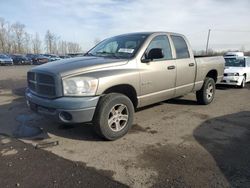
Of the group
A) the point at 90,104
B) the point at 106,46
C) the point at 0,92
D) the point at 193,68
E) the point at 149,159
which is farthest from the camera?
the point at 0,92

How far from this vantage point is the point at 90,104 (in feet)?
14.7

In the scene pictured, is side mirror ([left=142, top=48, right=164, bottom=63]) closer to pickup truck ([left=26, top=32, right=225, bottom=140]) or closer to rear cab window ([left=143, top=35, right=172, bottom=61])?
pickup truck ([left=26, top=32, right=225, bottom=140])

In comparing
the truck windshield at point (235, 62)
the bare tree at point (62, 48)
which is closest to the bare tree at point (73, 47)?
the bare tree at point (62, 48)

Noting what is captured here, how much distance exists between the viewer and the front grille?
457cm

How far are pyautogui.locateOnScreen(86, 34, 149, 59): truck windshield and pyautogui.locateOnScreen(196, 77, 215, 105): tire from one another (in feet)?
9.05

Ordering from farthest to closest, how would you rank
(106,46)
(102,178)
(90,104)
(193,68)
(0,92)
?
1. (0,92)
2. (193,68)
3. (106,46)
4. (90,104)
5. (102,178)

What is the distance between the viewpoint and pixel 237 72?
38.5 feet

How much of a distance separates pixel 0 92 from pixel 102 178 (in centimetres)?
823

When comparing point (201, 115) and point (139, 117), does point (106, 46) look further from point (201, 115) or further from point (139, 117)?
point (201, 115)

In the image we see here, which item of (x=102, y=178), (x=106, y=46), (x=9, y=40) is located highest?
(x=9, y=40)

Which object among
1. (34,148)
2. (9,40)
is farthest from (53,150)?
(9,40)

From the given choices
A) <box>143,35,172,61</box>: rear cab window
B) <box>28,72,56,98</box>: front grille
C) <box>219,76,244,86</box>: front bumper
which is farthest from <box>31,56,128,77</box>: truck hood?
<box>219,76,244,86</box>: front bumper

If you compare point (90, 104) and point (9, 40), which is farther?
point (9, 40)

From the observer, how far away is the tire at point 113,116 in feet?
15.2
